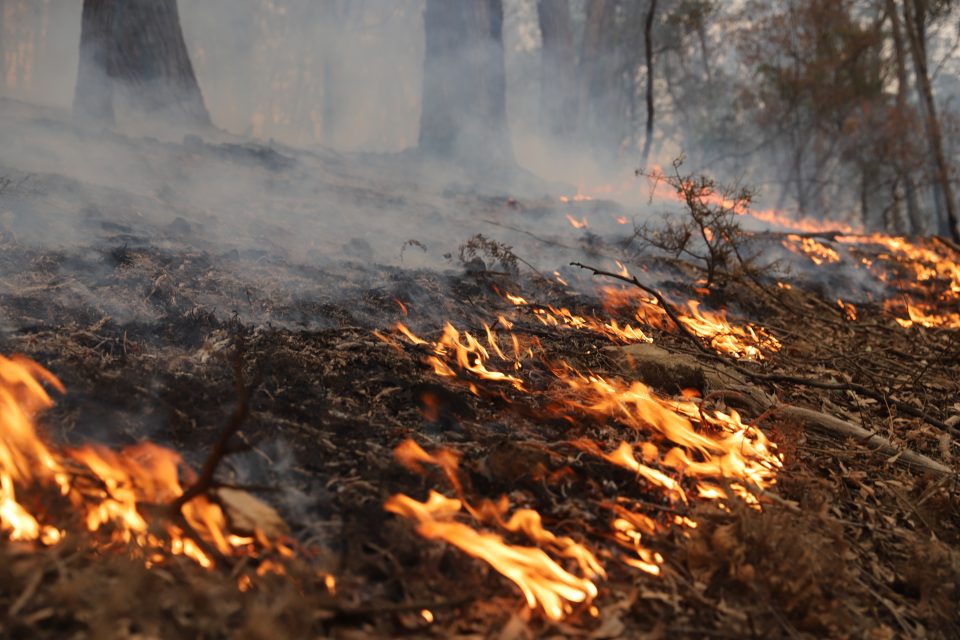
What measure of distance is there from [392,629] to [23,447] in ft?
4.31

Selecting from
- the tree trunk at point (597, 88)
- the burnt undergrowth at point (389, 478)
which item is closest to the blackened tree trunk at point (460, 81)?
the burnt undergrowth at point (389, 478)

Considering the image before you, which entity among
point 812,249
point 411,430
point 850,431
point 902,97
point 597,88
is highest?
point 597,88

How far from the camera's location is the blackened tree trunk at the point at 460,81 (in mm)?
9703

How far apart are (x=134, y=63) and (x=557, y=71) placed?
10923 mm

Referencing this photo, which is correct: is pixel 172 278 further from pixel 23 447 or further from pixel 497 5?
pixel 497 5

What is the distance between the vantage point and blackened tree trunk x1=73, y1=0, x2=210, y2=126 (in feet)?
23.2

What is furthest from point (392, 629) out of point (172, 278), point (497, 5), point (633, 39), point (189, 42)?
point (189, 42)

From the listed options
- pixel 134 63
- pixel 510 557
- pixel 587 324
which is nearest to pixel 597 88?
pixel 134 63

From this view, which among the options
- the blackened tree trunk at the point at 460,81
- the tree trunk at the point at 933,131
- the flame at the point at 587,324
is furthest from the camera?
the tree trunk at the point at 933,131

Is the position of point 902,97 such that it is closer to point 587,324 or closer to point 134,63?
point 587,324

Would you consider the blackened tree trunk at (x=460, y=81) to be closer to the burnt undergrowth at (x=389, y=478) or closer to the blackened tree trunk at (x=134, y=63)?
the blackened tree trunk at (x=134, y=63)

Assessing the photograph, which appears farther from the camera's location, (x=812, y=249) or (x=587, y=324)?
(x=812, y=249)

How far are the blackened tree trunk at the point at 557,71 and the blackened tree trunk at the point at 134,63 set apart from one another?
9.83 meters

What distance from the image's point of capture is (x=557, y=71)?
15836 millimetres
